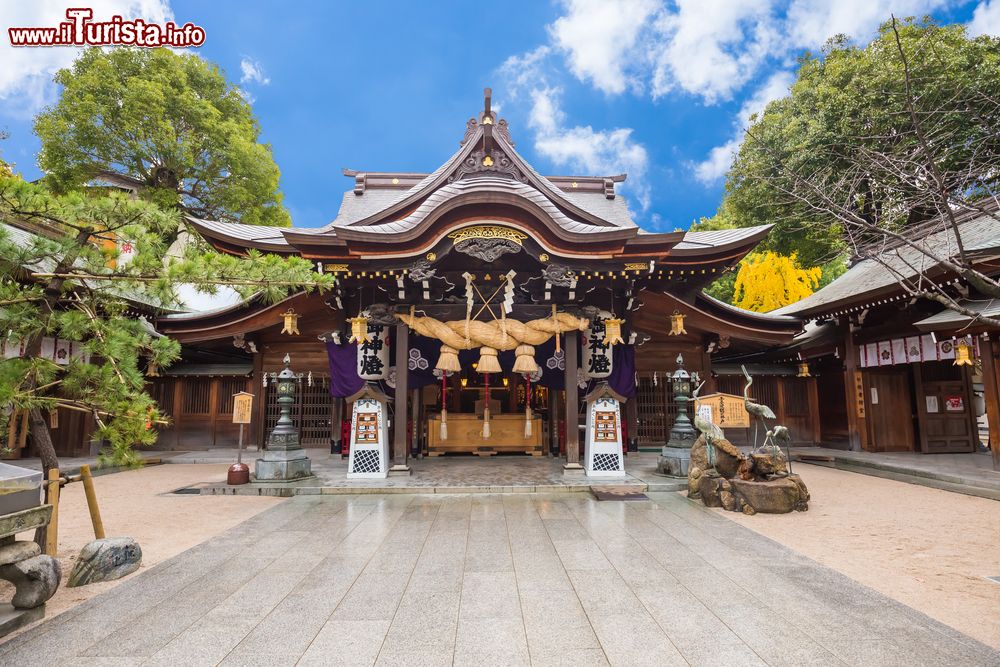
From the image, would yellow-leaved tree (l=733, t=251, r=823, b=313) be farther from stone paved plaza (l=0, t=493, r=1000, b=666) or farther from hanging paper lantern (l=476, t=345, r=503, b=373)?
stone paved plaza (l=0, t=493, r=1000, b=666)

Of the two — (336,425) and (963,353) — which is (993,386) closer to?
(963,353)

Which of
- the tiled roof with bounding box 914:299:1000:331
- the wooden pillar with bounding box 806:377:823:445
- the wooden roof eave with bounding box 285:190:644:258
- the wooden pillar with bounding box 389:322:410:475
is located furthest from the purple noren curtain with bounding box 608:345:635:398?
the wooden pillar with bounding box 806:377:823:445

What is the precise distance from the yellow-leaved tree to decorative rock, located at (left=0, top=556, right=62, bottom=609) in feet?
82.5

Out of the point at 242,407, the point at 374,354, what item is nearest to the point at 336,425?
the point at 242,407

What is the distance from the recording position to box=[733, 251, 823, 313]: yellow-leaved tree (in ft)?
72.6

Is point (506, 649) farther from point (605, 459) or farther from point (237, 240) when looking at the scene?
point (237, 240)

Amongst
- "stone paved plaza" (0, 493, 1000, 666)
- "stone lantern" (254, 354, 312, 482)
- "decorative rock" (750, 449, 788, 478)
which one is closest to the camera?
"stone paved plaza" (0, 493, 1000, 666)

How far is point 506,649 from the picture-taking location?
9.36 ft

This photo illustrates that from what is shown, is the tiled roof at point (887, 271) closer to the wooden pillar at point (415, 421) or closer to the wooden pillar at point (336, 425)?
the wooden pillar at point (415, 421)

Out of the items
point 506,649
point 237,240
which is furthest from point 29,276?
point 237,240

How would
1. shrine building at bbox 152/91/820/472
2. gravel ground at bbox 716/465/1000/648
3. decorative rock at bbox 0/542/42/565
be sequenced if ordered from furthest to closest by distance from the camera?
shrine building at bbox 152/91/820/472 → gravel ground at bbox 716/465/1000/648 → decorative rock at bbox 0/542/42/565

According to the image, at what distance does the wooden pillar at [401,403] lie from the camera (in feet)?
28.5

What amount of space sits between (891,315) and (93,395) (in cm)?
1518

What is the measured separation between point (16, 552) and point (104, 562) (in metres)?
0.99
